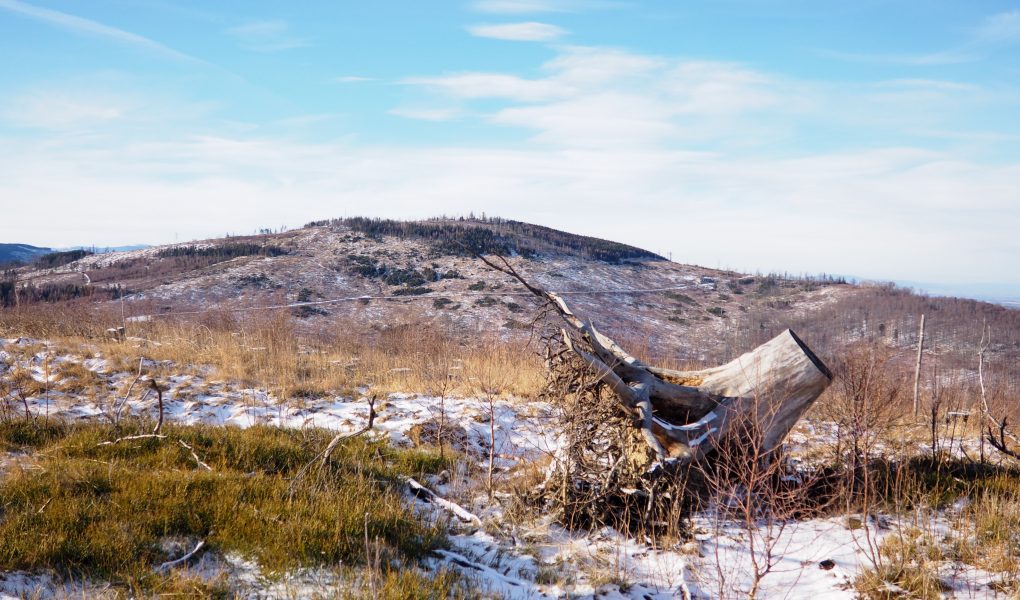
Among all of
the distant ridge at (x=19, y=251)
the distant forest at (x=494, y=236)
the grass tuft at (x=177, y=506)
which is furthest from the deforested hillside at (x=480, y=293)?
the distant ridge at (x=19, y=251)

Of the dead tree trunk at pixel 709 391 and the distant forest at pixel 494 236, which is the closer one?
the dead tree trunk at pixel 709 391

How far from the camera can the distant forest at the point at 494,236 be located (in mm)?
34469

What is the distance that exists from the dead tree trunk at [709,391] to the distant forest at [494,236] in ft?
85.4

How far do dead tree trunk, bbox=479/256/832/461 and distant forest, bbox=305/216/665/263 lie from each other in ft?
85.4

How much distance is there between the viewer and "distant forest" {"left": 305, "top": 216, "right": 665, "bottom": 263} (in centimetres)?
3447

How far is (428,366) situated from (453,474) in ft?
15.4

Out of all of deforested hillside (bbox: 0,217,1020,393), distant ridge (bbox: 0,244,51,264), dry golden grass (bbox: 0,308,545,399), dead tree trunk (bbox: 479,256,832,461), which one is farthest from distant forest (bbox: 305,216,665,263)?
distant ridge (bbox: 0,244,51,264)

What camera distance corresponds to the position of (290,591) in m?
3.18

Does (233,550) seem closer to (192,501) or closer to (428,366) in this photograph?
(192,501)

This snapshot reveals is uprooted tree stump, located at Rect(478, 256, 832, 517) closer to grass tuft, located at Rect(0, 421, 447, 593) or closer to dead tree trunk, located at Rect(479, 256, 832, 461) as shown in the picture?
dead tree trunk, located at Rect(479, 256, 832, 461)

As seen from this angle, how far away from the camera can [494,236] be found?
36781 mm

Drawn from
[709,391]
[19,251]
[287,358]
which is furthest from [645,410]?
[19,251]

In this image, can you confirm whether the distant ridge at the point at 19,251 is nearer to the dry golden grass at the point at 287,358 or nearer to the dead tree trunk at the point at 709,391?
the dry golden grass at the point at 287,358

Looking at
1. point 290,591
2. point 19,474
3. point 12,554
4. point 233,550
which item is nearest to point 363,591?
point 290,591
